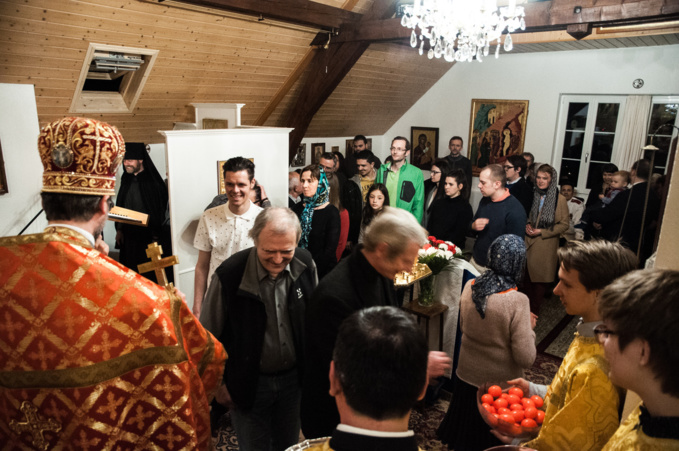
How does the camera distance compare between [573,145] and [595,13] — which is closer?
[595,13]

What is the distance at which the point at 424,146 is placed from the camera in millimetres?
9875

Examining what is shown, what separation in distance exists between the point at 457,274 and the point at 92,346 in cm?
296

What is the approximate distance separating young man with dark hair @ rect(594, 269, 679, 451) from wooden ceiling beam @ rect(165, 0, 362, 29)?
4.74m

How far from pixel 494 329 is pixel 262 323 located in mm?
1286

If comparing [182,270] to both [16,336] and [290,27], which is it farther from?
[290,27]

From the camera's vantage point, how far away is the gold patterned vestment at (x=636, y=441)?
1091mm

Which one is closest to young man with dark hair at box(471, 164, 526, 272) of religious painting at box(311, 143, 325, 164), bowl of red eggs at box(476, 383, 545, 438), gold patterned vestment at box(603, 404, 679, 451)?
bowl of red eggs at box(476, 383, 545, 438)

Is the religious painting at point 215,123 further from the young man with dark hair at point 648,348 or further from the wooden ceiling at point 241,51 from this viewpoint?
the young man with dark hair at point 648,348

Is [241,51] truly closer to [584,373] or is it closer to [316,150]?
[316,150]

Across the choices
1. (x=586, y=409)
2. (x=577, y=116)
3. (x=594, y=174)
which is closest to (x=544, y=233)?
(x=594, y=174)

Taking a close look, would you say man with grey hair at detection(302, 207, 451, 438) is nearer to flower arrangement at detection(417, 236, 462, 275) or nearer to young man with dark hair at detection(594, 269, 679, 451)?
young man with dark hair at detection(594, 269, 679, 451)

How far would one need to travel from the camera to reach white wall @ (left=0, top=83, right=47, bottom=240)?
4137 mm

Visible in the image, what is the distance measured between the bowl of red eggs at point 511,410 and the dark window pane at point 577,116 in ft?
23.8

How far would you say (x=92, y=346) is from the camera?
4.44ft
